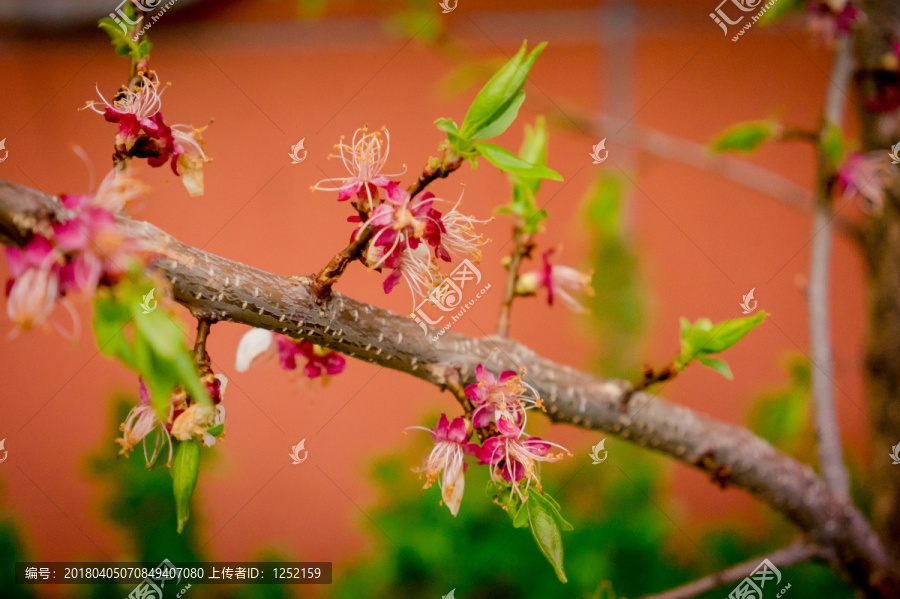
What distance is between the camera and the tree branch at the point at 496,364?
0.92ft

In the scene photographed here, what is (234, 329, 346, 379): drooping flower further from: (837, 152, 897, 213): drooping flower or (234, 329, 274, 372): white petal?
(837, 152, 897, 213): drooping flower

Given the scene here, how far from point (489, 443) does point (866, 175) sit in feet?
1.78

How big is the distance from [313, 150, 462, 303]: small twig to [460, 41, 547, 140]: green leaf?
0.7 inches

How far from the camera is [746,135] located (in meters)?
0.56

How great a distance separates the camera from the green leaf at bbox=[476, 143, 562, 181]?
26 cm

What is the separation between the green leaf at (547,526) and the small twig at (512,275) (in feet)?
0.46

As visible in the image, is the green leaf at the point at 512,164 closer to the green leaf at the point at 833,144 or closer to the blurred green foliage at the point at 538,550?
the green leaf at the point at 833,144
